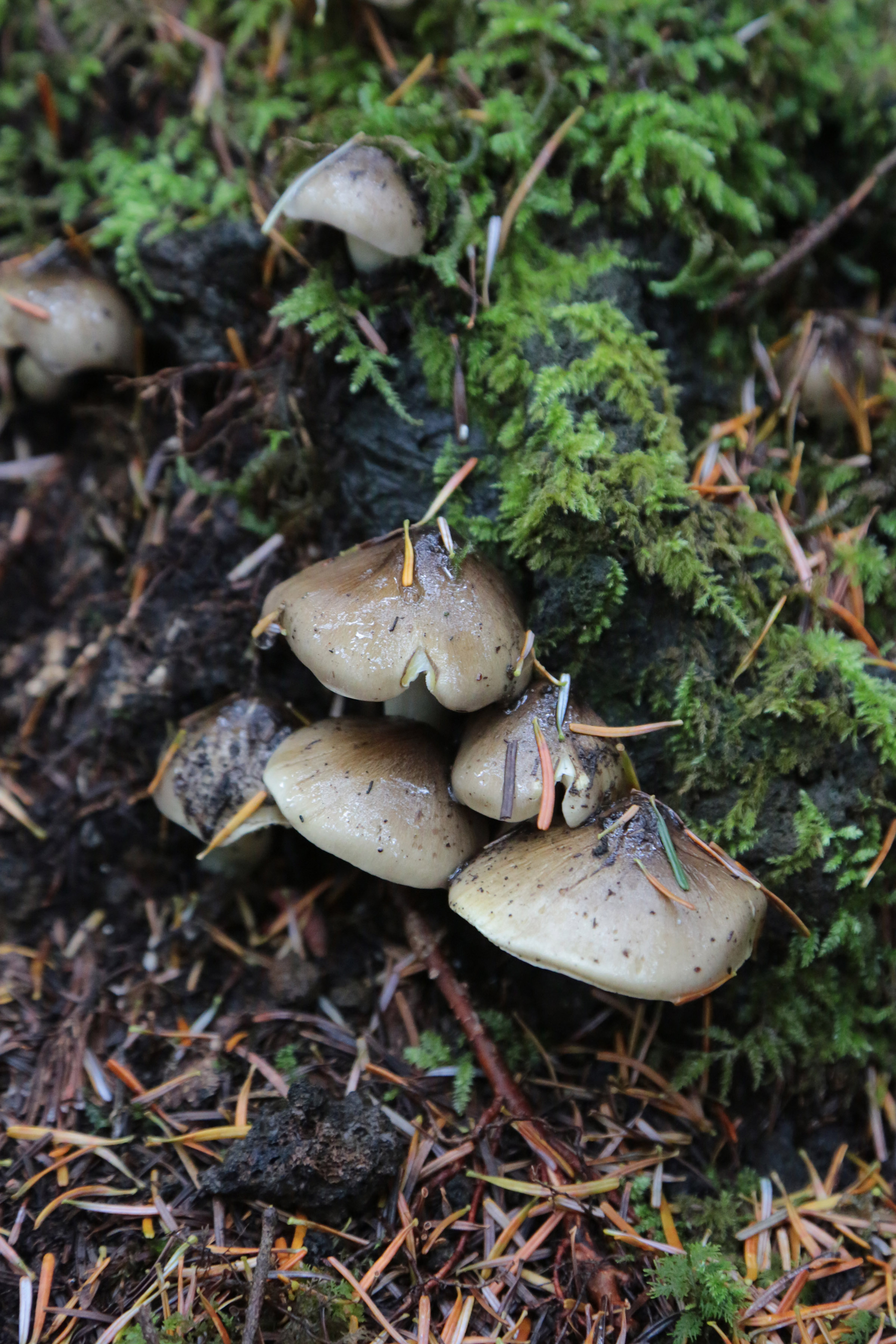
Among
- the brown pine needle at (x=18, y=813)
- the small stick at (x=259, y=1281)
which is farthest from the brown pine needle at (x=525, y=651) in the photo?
the brown pine needle at (x=18, y=813)

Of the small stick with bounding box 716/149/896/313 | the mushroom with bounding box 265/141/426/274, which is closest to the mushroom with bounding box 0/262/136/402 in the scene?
the mushroom with bounding box 265/141/426/274

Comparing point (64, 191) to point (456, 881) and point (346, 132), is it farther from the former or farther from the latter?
point (456, 881)

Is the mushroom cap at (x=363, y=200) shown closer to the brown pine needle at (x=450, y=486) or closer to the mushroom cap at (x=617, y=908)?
the brown pine needle at (x=450, y=486)

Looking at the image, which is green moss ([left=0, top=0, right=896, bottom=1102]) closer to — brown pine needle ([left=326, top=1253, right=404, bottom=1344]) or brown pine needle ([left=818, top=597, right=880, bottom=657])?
brown pine needle ([left=818, top=597, right=880, bottom=657])

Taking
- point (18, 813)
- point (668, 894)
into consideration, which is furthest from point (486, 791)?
point (18, 813)

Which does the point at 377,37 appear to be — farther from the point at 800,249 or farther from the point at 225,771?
the point at 225,771
